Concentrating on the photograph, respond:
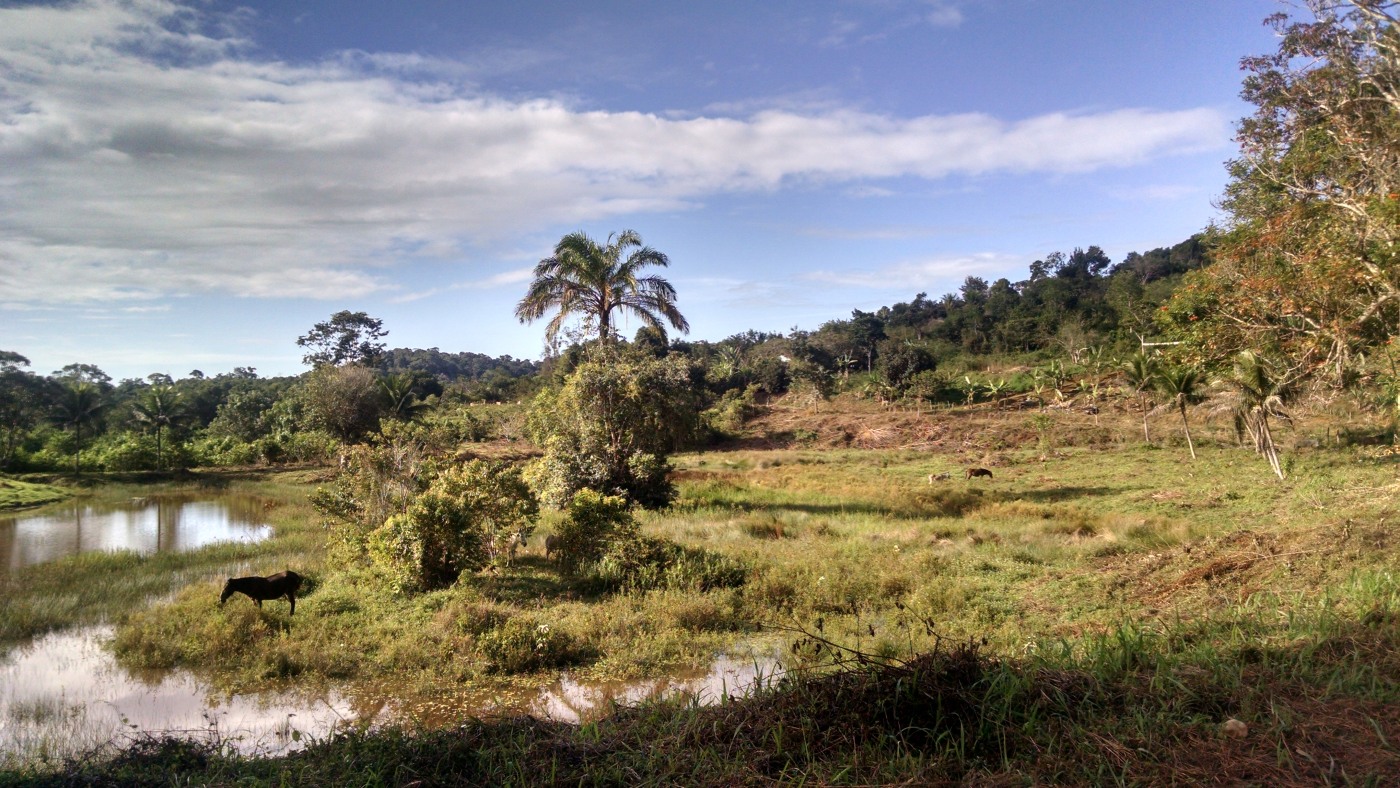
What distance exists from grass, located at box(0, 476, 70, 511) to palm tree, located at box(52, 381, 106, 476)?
217 inches

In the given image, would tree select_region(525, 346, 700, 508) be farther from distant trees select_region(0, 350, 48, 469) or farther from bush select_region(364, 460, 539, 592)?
distant trees select_region(0, 350, 48, 469)

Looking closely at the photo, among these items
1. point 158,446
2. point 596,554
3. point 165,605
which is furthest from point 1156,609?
point 158,446

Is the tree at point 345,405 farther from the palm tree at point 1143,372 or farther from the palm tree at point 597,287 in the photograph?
the palm tree at point 1143,372

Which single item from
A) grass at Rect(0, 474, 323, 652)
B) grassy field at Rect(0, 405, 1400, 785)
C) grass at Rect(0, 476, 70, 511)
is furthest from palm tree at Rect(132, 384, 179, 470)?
grass at Rect(0, 474, 323, 652)

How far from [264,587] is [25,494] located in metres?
25.8

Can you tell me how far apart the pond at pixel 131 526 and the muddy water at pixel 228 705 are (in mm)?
8949

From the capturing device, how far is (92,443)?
3931 cm

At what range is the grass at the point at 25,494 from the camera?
992 inches

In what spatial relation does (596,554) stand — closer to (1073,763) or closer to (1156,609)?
(1156,609)

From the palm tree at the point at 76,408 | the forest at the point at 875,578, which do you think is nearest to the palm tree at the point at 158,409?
the palm tree at the point at 76,408

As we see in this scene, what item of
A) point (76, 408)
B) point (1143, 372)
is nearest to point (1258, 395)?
point (1143, 372)

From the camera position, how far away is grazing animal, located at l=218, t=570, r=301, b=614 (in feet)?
31.4

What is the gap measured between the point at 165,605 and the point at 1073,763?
1183 cm

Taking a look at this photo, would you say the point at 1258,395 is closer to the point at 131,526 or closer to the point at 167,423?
the point at 131,526
